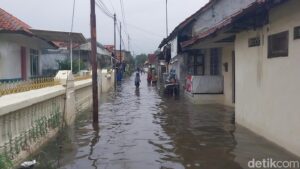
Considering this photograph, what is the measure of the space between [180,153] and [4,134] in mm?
3779

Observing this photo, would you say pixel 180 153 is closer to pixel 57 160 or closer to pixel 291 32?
pixel 57 160

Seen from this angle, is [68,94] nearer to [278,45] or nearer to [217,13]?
[278,45]

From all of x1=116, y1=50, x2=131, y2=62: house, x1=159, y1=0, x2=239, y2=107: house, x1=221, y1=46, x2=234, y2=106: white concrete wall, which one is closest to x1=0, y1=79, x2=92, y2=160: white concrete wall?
x1=159, y1=0, x2=239, y2=107: house

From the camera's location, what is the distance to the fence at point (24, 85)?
845cm

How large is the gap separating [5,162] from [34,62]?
718 inches

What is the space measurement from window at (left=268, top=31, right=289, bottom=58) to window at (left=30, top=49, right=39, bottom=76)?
16515 millimetres

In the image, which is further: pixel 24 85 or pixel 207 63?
pixel 207 63

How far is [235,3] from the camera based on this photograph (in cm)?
2220

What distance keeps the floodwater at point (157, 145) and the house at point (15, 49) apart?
4.73 meters

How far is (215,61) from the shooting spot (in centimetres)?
2081

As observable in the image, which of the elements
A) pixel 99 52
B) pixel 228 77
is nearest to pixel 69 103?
pixel 228 77

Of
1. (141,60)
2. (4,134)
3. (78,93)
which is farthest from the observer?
(141,60)

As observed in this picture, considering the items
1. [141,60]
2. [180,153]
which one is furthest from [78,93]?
[141,60]

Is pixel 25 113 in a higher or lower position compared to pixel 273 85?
lower
